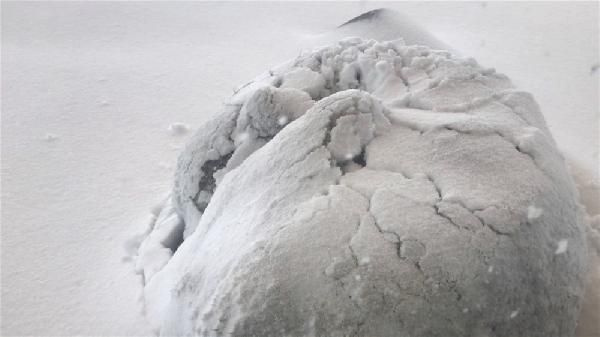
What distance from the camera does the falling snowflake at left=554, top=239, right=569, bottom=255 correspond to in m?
0.95

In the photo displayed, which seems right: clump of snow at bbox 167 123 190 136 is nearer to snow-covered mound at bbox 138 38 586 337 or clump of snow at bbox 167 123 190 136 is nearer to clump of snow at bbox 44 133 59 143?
clump of snow at bbox 44 133 59 143

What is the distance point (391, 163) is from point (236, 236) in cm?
31

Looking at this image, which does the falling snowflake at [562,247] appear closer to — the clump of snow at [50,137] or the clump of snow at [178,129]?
the clump of snow at [178,129]

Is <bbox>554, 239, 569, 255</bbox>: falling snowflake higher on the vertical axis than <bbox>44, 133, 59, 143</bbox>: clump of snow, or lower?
higher

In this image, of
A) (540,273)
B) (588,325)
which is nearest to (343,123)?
(540,273)

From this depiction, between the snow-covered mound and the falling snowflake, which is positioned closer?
the snow-covered mound

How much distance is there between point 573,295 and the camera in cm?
97

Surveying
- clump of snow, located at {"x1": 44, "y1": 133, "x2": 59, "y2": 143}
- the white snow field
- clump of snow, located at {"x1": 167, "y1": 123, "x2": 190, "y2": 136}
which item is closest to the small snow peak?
the white snow field

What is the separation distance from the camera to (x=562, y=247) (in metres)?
0.96

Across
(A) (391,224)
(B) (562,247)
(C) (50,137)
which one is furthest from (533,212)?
(C) (50,137)

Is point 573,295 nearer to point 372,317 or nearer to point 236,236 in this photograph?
point 372,317

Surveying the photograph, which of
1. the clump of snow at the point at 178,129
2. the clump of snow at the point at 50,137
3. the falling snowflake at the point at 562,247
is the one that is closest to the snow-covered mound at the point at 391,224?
the falling snowflake at the point at 562,247

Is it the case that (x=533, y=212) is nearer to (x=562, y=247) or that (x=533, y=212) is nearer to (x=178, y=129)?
(x=562, y=247)

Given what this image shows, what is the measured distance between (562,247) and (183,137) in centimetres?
157
